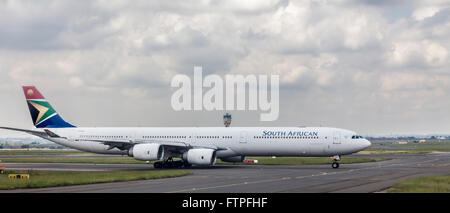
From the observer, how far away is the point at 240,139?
5725 cm

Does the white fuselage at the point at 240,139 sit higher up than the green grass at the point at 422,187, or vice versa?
the white fuselage at the point at 240,139

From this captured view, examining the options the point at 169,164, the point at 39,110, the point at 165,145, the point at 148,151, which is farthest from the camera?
the point at 39,110

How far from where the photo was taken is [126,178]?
39375 mm

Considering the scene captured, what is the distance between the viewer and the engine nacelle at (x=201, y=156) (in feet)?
177

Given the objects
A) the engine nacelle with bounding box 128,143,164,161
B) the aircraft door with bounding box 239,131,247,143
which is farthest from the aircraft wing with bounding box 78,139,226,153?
the aircraft door with bounding box 239,131,247,143

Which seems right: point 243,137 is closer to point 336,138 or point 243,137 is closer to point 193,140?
point 193,140

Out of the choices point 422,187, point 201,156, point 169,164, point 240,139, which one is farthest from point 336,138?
point 422,187

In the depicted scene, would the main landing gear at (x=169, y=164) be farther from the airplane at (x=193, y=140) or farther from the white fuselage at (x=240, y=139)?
the white fuselage at (x=240, y=139)

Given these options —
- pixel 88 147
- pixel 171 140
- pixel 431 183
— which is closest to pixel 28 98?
pixel 88 147

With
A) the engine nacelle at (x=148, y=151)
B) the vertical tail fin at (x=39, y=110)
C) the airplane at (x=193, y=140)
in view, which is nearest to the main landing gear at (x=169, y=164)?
the airplane at (x=193, y=140)

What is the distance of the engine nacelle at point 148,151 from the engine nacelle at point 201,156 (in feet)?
9.16

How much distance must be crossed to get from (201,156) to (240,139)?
520cm
